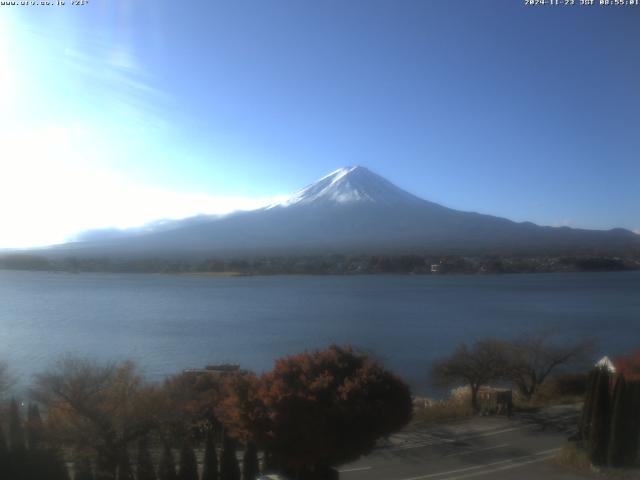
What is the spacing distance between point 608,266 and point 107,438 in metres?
32.8

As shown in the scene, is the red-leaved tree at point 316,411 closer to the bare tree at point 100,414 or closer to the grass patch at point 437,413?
the bare tree at point 100,414

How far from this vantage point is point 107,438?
16.6 feet

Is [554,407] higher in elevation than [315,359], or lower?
lower

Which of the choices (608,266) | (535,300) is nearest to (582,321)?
(535,300)

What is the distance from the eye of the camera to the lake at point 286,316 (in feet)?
46.9

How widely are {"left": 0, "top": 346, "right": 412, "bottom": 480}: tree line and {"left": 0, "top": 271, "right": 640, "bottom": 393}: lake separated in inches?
257

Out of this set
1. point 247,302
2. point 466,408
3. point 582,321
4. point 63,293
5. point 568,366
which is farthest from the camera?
point 63,293

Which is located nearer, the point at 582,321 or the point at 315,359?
the point at 315,359

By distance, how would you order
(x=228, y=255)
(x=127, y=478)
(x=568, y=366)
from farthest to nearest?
(x=228, y=255)
(x=568, y=366)
(x=127, y=478)

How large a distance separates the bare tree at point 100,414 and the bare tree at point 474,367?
5423 mm

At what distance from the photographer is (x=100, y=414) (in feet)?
17.0

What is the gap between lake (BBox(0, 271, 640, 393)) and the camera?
14.3 metres

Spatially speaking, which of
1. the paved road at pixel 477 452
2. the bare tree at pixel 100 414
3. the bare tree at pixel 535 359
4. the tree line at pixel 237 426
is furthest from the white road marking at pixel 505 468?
the bare tree at pixel 535 359

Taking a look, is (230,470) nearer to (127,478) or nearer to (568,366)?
(127,478)
